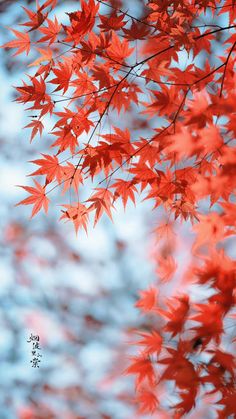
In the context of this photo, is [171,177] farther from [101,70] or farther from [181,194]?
[101,70]

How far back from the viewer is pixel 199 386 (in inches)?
52.6

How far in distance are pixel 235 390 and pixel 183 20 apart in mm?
1704

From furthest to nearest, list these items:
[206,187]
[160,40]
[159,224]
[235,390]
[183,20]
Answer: [159,224]
[183,20]
[160,40]
[235,390]
[206,187]

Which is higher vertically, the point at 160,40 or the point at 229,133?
the point at 160,40

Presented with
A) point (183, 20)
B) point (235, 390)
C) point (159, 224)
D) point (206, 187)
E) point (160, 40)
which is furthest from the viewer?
point (159, 224)

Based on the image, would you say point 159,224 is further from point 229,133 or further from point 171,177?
point 229,133

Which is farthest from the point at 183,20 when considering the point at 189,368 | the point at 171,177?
the point at 189,368

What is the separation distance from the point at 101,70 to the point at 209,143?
861 mm

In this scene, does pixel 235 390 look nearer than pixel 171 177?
Yes

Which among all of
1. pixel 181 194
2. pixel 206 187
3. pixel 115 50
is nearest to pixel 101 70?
pixel 115 50

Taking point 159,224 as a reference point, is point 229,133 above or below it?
below

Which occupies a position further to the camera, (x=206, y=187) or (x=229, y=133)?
(x=229, y=133)

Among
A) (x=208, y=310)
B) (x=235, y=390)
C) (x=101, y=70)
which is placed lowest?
(x=235, y=390)

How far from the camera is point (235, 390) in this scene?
1410mm
